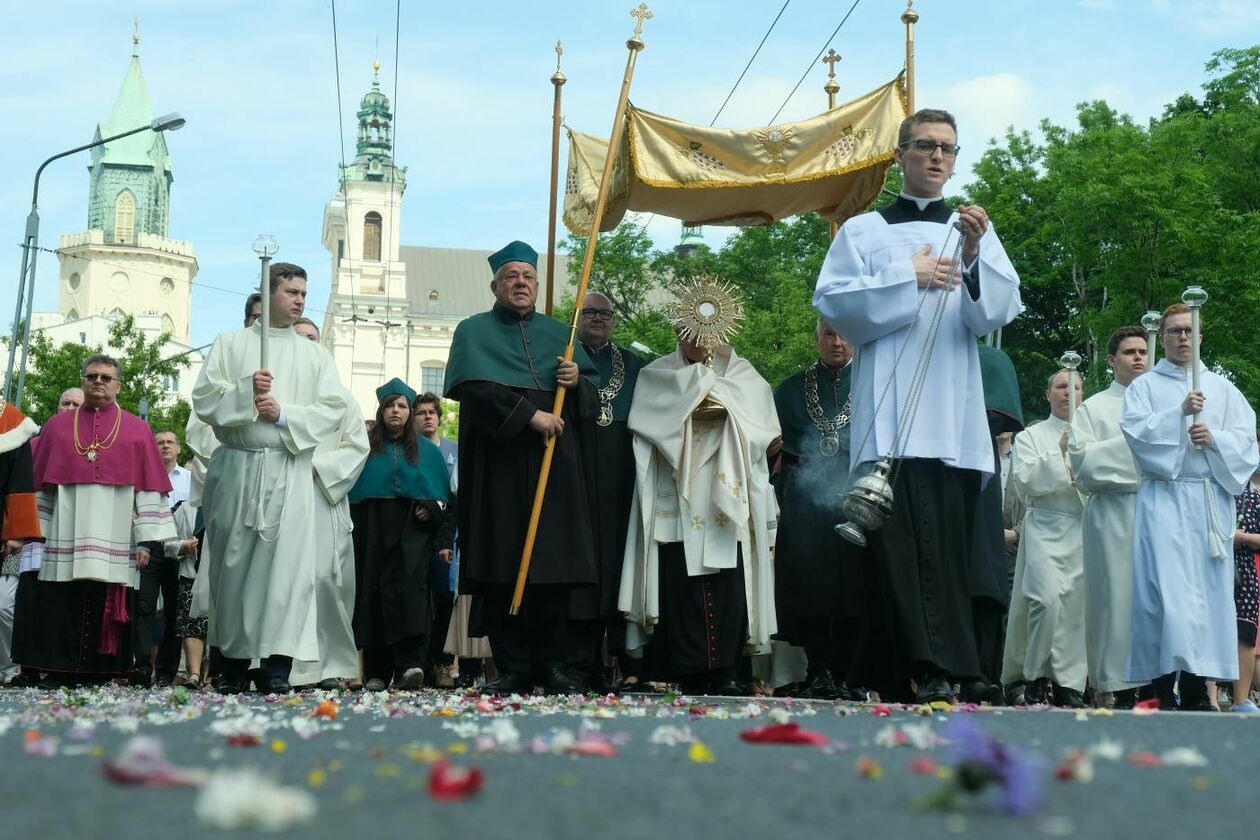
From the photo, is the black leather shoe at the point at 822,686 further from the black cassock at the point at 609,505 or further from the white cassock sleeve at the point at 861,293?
the white cassock sleeve at the point at 861,293

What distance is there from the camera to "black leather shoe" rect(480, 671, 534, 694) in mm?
9133

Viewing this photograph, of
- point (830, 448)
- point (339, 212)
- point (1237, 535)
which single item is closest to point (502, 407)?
point (830, 448)

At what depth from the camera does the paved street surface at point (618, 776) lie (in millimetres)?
A: 2875

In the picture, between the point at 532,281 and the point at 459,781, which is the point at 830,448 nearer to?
the point at 532,281

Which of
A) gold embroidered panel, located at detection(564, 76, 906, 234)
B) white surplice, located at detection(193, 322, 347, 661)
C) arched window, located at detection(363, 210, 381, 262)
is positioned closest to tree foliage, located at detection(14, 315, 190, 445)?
gold embroidered panel, located at detection(564, 76, 906, 234)

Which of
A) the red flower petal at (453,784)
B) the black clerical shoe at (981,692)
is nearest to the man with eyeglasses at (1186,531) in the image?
the black clerical shoe at (981,692)

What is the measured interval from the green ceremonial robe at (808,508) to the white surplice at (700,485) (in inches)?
4.4

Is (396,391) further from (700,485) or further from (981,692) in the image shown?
(981,692)

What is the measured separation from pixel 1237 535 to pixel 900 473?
14.2ft

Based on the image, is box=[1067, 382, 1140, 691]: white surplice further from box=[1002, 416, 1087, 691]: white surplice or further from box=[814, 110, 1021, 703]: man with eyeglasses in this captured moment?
box=[814, 110, 1021, 703]: man with eyeglasses

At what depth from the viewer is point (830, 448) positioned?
32.6ft

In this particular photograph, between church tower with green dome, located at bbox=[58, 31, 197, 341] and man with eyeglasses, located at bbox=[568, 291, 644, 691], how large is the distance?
5026 inches

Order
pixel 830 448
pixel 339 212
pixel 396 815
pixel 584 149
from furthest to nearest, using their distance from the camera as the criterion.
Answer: pixel 339 212, pixel 584 149, pixel 830 448, pixel 396 815

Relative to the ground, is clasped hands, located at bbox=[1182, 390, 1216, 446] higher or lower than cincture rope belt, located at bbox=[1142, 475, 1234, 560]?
higher
